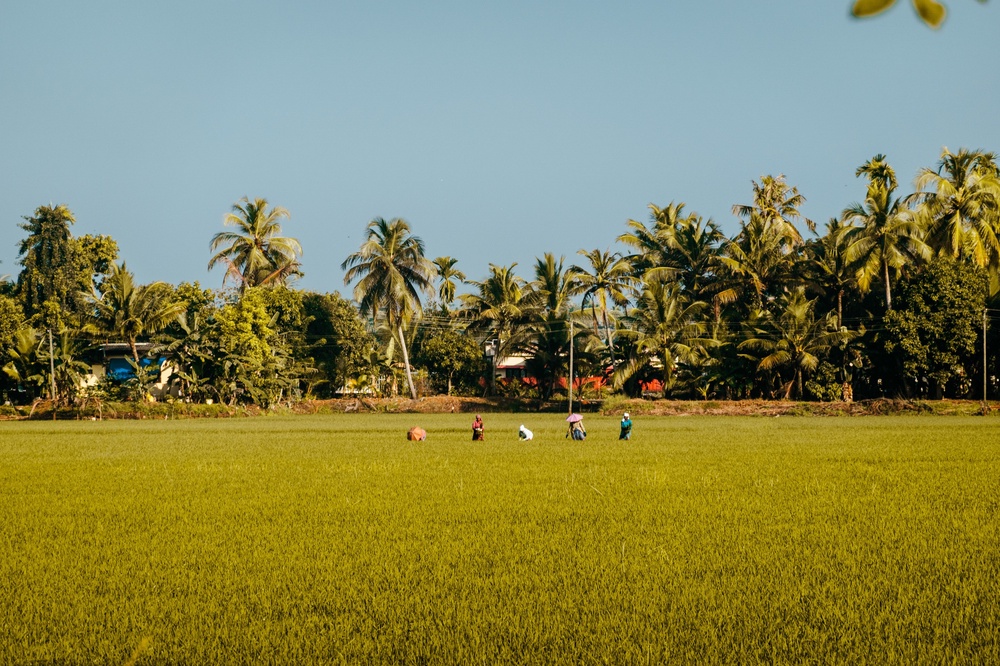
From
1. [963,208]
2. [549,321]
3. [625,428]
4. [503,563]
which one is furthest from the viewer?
[549,321]

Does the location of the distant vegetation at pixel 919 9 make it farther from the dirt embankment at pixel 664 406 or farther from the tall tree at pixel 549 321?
the tall tree at pixel 549 321

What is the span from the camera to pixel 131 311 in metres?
41.6

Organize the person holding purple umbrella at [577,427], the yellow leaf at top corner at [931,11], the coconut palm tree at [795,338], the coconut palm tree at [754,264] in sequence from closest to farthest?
the yellow leaf at top corner at [931,11], the person holding purple umbrella at [577,427], the coconut palm tree at [795,338], the coconut palm tree at [754,264]

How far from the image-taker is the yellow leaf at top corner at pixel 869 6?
1.70 m

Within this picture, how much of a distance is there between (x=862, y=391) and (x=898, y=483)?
3246 centimetres

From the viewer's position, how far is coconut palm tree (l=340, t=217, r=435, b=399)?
4531 centimetres

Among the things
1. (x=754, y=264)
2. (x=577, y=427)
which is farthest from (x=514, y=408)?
(x=577, y=427)

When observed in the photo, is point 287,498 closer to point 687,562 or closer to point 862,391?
point 687,562

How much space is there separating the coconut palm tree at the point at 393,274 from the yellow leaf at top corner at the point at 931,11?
43.5 m

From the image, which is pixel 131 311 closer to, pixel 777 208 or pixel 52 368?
pixel 52 368

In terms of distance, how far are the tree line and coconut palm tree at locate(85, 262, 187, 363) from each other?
0.10m

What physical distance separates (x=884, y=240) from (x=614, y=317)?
1272 centimetres

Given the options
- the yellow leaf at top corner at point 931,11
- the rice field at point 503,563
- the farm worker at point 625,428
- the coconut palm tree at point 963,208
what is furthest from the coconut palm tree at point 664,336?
the yellow leaf at top corner at point 931,11

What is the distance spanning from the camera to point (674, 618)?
17.9ft
